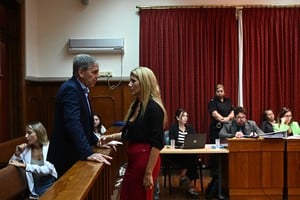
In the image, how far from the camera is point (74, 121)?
265cm

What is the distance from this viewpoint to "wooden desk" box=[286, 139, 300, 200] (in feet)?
19.6

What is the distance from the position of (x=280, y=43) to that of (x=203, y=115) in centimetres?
192

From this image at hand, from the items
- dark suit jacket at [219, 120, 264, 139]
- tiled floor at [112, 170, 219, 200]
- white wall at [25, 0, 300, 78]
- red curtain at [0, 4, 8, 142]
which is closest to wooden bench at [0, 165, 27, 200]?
tiled floor at [112, 170, 219, 200]

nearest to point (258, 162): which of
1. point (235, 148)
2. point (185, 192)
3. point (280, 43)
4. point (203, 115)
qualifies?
point (235, 148)

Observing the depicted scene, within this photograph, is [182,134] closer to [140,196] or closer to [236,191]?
[236,191]

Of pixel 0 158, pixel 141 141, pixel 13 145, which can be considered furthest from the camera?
pixel 13 145

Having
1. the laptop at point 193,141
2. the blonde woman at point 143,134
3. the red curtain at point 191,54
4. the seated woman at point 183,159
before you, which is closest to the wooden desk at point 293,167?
the laptop at point 193,141

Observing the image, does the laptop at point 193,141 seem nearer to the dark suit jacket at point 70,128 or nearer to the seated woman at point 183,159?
the seated woman at point 183,159

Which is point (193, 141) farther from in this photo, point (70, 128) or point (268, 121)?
point (70, 128)

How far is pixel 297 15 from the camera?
8.06 meters

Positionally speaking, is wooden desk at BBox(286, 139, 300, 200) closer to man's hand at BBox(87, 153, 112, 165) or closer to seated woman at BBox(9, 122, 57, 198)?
seated woman at BBox(9, 122, 57, 198)

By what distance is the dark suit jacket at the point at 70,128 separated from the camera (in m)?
2.62

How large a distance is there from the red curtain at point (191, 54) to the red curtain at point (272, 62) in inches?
11.7

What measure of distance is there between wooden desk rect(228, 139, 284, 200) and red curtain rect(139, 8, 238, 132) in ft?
6.94
